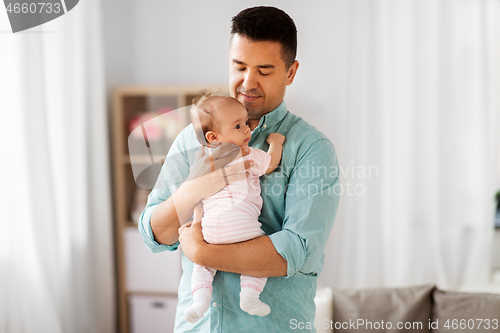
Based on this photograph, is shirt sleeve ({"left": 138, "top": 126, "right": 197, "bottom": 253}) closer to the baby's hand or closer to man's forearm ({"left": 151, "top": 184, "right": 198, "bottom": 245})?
A: man's forearm ({"left": 151, "top": 184, "right": 198, "bottom": 245})

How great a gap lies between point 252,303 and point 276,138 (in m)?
0.36

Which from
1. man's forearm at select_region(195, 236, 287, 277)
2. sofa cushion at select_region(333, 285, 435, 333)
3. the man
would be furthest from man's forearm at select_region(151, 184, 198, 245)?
sofa cushion at select_region(333, 285, 435, 333)

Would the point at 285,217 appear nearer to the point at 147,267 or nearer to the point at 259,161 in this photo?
the point at 259,161

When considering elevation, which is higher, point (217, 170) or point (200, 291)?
point (217, 170)

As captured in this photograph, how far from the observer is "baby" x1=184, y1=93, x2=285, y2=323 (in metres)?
0.80

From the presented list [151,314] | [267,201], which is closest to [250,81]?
[267,201]

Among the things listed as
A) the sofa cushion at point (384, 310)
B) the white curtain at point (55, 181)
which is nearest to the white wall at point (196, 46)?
the white curtain at point (55, 181)

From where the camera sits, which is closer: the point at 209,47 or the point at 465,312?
the point at 465,312

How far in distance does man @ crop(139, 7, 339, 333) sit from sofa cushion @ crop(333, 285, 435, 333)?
3.47 ft

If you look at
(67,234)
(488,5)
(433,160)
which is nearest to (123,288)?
(67,234)

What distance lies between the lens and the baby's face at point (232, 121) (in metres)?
0.81

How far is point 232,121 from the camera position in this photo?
0.81 metres

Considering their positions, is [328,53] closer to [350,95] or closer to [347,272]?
[350,95]

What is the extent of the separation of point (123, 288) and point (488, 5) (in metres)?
2.56
